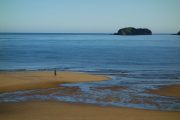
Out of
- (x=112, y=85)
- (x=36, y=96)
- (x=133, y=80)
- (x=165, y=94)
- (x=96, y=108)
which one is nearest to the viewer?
(x=96, y=108)

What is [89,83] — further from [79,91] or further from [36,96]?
[36,96]

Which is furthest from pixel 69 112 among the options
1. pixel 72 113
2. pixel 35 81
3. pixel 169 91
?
pixel 35 81

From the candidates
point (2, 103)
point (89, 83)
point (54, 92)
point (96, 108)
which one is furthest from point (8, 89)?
point (96, 108)

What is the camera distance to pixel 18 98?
77.6ft

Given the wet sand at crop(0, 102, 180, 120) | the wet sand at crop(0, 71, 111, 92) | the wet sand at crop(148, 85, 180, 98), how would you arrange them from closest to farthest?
the wet sand at crop(0, 102, 180, 120) < the wet sand at crop(148, 85, 180, 98) < the wet sand at crop(0, 71, 111, 92)

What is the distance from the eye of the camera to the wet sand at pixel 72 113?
18.2 m

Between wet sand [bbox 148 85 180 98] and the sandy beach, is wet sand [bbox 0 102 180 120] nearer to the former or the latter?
the sandy beach

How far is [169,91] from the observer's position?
2752 centimetres

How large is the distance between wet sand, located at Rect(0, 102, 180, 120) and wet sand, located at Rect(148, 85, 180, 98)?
22.2 feet

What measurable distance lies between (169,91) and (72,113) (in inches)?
450

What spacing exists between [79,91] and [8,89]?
19.8 ft

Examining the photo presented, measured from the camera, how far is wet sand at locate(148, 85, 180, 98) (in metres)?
26.2

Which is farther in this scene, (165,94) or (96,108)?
(165,94)

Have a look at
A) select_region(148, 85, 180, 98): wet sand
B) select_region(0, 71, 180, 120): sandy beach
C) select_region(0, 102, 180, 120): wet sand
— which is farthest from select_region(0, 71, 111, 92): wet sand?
select_region(148, 85, 180, 98): wet sand
